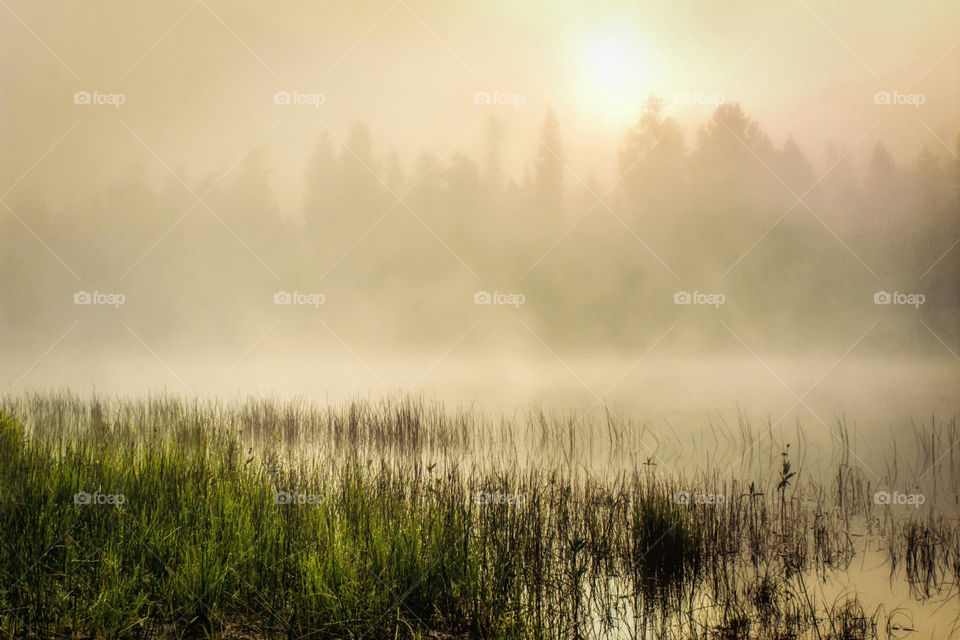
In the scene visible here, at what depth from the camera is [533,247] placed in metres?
8.58

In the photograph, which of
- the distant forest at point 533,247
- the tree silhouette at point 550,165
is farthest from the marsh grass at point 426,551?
the tree silhouette at point 550,165

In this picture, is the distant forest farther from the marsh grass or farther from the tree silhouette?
the marsh grass

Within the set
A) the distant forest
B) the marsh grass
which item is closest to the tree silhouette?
the distant forest

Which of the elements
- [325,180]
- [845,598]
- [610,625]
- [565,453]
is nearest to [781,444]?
[565,453]

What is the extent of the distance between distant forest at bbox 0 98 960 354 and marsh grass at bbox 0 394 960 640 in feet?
10.1

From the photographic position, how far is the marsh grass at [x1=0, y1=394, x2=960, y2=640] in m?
2.63

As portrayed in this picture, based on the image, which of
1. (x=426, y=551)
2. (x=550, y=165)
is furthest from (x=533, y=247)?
(x=426, y=551)

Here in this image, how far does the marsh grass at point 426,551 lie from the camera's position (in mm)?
2627

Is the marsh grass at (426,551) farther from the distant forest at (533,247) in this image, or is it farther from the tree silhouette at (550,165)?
the tree silhouette at (550,165)

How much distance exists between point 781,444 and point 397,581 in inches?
Result: 199

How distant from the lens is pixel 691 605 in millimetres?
3172

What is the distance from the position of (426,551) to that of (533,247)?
20.3 ft

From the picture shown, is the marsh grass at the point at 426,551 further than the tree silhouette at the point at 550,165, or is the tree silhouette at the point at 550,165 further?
the tree silhouette at the point at 550,165

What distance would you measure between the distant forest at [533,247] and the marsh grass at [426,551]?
308cm
